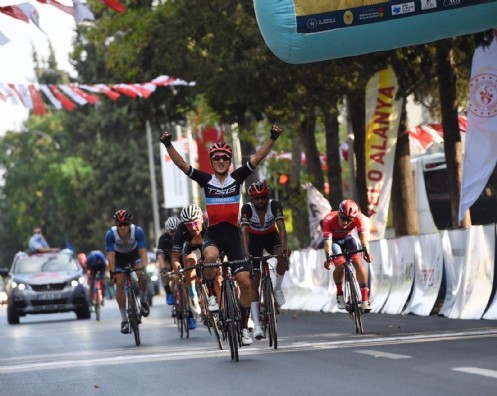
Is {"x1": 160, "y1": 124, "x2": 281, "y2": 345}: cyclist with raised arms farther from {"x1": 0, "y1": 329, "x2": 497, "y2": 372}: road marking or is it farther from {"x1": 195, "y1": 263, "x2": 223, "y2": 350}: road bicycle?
{"x1": 0, "y1": 329, "x2": 497, "y2": 372}: road marking

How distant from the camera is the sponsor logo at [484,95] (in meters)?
24.3

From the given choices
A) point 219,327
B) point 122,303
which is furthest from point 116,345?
point 219,327

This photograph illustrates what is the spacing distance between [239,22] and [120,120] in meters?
60.0

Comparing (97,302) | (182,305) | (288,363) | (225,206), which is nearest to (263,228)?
(225,206)

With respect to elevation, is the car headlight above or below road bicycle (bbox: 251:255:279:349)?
above

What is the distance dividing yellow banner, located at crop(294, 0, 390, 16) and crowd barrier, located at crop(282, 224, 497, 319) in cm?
404

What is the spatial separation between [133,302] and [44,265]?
16.3 m

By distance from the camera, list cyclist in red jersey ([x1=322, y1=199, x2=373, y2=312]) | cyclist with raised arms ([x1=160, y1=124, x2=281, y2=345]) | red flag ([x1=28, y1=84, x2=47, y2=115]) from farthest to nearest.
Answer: red flag ([x1=28, y1=84, x2=47, y2=115]) < cyclist in red jersey ([x1=322, y1=199, x2=373, y2=312]) < cyclist with raised arms ([x1=160, y1=124, x2=281, y2=345])

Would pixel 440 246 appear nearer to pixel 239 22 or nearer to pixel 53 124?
pixel 239 22

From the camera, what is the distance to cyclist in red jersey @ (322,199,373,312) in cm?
1970

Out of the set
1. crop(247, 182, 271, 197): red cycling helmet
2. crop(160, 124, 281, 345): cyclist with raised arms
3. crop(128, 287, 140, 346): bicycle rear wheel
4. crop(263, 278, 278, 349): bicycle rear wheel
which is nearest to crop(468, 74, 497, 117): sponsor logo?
crop(128, 287, 140, 346): bicycle rear wheel

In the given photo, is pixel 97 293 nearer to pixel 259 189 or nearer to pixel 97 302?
pixel 97 302

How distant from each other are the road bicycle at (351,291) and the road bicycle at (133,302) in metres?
3.00

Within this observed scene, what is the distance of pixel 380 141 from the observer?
1214 inches
